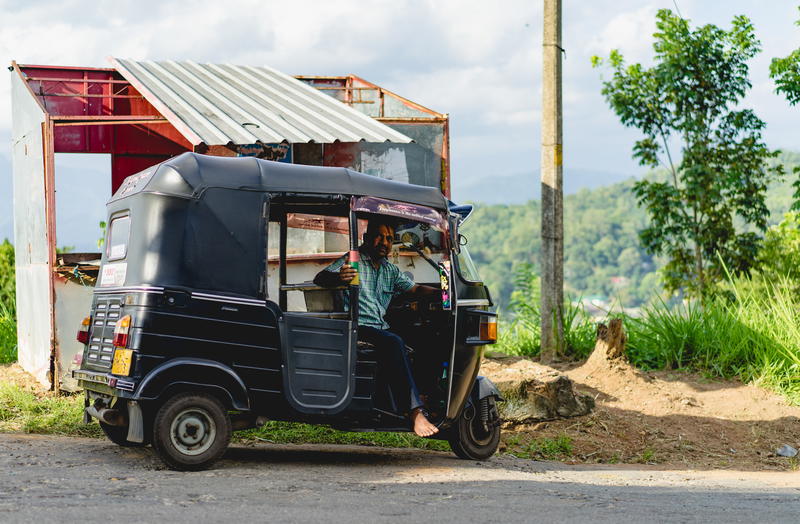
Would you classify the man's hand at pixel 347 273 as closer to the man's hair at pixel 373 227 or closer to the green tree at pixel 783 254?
the man's hair at pixel 373 227

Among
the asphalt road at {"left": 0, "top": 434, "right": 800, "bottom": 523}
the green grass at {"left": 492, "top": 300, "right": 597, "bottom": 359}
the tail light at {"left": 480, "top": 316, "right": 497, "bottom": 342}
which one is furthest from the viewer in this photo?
the green grass at {"left": 492, "top": 300, "right": 597, "bottom": 359}

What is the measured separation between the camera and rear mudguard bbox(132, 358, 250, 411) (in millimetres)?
6773

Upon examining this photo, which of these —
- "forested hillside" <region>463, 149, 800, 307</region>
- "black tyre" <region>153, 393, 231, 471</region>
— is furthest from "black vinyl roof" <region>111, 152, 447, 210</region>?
"forested hillside" <region>463, 149, 800, 307</region>

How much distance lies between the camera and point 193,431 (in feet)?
23.1

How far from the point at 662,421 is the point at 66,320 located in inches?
270

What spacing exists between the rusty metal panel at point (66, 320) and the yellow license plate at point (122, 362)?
4.44 metres

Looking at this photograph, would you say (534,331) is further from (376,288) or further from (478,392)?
(376,288)

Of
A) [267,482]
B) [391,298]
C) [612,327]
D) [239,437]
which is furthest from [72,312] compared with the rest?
[612,327]

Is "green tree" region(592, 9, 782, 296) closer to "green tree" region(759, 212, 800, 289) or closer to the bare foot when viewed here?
"green tree" region(759, 212, 800, 289)

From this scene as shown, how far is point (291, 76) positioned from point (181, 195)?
9.05 metres

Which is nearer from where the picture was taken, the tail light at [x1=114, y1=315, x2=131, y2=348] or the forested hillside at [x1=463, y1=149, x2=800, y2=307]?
the tail light at [x1=114, y1=315, x2=131, y2=348]

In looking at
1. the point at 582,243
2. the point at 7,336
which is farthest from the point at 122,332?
the point at 582,243

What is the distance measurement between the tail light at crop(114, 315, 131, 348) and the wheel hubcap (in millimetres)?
633

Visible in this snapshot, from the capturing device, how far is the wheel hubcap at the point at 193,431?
22.8 feet
